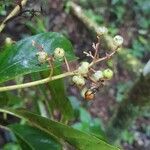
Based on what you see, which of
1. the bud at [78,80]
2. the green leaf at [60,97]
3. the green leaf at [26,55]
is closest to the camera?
the bud at [78,80]

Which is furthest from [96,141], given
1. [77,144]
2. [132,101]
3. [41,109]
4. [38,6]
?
[132,101]

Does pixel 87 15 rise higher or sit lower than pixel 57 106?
lower

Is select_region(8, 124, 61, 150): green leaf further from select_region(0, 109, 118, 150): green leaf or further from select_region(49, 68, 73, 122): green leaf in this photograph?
select_region(49, 68, 73, 122): green leaf

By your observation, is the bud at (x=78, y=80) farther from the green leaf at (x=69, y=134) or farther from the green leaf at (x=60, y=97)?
the green leaf at (x=60, y=97)

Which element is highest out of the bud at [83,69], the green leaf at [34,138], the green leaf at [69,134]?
the bud at [83,69]

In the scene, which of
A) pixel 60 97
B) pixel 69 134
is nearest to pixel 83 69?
pixel 69 134

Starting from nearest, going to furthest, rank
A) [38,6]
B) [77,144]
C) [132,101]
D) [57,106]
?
[77,144] < [38,6] < [57,106] < [132,101]

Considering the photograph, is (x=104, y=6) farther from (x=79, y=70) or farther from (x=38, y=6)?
(x=79, y=70)

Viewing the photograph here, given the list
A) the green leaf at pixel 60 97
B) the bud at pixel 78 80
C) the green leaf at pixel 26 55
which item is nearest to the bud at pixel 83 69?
the bud at pixel 78 80
